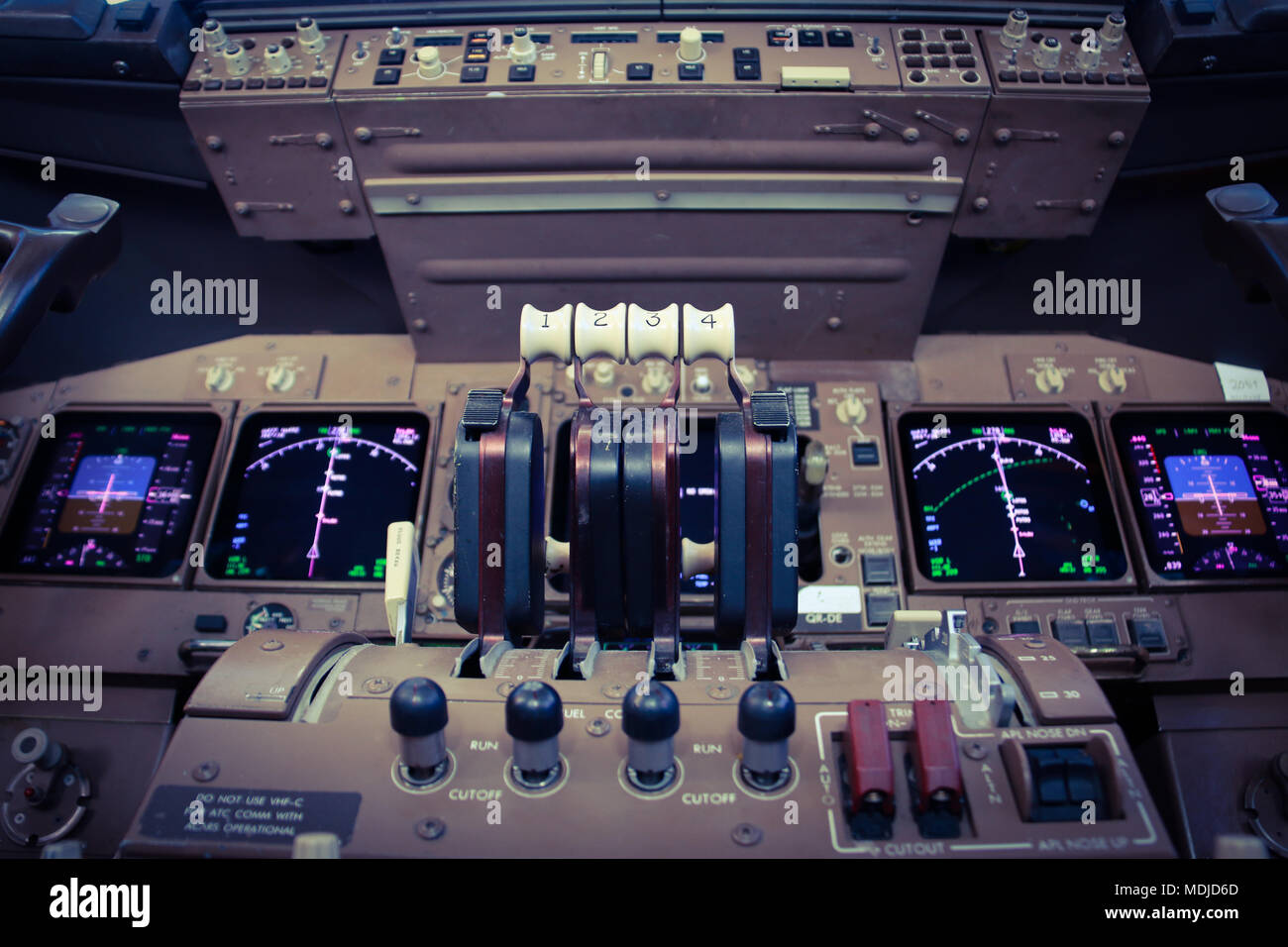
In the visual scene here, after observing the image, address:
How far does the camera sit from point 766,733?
105 cm

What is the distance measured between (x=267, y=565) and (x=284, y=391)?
1.58 feet

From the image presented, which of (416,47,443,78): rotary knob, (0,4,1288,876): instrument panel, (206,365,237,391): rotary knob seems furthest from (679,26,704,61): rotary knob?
(206,365,237,391): rotary knob

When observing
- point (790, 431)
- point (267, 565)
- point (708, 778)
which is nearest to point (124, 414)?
point (267, 565)

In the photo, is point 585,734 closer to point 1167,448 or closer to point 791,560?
point 791,560

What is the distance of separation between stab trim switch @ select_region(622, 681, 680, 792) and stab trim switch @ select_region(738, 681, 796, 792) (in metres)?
0.08

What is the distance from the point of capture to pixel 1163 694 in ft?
6.98

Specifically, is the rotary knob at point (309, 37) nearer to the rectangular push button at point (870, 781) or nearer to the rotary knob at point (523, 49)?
the rotary knob at point (523, 49)

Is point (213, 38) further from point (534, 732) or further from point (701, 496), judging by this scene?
point (534, 732)

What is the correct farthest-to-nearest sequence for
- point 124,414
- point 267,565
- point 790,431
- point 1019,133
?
point 124,414 → point 267,565 → point 1019,133 → point 790,431

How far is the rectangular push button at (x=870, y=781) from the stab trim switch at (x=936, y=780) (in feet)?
0.11

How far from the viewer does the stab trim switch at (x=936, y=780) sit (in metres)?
1.05

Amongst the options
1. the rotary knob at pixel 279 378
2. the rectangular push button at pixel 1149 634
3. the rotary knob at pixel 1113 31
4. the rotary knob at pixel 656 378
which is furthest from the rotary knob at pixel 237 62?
the rectangular push button at pixel 1149 634

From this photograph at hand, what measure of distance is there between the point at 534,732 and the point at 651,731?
13 cm

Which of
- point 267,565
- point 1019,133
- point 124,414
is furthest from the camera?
point 124,414
